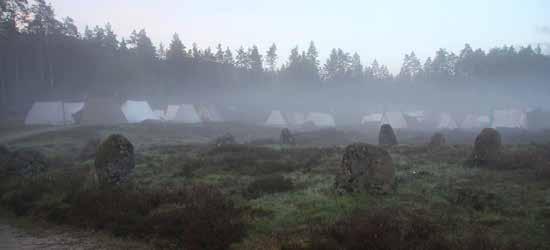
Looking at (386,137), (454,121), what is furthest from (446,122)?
(386,137)

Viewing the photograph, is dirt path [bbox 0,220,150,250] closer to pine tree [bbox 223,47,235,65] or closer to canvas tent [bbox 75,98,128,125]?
canvas tent [bbox 75,98,128,125]

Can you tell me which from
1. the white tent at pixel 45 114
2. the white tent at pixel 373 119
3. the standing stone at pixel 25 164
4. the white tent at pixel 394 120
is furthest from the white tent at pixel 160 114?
the standing stone at pixel 25 164

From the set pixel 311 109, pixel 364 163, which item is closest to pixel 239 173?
pixel 364 163

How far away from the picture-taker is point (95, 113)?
213 feet

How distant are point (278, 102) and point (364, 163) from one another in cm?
9428

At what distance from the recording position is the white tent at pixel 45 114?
60.7 m

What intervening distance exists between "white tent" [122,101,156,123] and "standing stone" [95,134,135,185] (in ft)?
173

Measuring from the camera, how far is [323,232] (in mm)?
11695

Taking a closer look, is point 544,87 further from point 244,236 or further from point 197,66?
point 244,236

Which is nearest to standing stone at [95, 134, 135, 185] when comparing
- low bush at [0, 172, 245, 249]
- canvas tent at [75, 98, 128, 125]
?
low bush at [0, 172, 245, 249]

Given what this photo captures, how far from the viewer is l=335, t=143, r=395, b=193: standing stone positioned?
16.5 m

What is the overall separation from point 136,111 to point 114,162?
183ft

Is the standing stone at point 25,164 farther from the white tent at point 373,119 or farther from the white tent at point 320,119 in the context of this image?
the white tent at point 373,119

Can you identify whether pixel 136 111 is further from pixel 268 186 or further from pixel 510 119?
pixel 510 119
